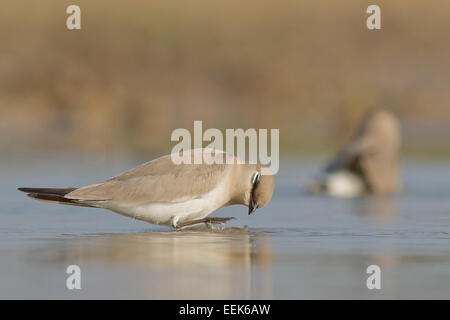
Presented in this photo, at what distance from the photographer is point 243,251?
283 inches

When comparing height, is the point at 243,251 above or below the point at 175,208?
below

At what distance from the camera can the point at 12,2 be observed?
89.0ft

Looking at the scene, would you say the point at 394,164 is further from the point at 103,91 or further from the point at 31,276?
the point at 103,91

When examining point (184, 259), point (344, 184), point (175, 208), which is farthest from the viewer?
point (344, 184)

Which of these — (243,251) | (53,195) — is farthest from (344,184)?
(243,251)

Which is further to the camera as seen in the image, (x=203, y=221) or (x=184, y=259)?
(x=203, y=221)

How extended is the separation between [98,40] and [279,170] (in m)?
10.9

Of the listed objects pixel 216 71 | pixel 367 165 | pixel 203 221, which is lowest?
pixel 203 221

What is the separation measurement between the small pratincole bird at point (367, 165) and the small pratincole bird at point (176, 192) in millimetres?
3704

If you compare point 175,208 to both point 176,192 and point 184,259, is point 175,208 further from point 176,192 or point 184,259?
point 184,259

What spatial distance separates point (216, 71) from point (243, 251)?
55.7ft

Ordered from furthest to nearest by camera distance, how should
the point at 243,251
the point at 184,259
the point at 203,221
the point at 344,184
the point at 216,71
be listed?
the point at 216,71 < the point at 344,184 < the point at 203,221 < the point at 243,251 < the point at 184,259

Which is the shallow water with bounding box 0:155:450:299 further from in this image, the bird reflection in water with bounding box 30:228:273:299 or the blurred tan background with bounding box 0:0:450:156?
the blurred tan background with bounding box 0:0:450:156

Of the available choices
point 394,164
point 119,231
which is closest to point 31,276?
point 119,231
